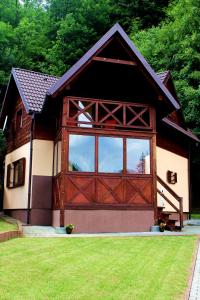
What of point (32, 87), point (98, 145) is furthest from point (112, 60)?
point (32, 87)

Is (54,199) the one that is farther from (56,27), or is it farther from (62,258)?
(56,27)

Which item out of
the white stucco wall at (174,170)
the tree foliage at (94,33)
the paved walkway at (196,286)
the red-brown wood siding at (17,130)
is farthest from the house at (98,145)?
the tree foliage at (94,33)

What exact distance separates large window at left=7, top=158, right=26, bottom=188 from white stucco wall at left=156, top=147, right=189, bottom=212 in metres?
5.98

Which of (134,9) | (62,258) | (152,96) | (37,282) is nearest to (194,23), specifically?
(134,9)

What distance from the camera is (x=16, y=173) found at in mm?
18562

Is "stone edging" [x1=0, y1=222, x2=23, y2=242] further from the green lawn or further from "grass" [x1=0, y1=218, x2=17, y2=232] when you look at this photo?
"grass" [x1=0, y1=218, x2=17, y2=232]

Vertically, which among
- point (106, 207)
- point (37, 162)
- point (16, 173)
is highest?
point (37, 162)

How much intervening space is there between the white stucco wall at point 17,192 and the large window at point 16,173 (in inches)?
7.7

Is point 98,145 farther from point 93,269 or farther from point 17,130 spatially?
point 93,269

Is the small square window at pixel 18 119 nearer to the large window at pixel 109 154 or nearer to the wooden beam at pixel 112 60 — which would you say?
the large window at pixel 109 154

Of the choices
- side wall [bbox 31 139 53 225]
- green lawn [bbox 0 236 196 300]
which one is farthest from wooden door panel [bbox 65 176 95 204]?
green lawn [bbox 0 236 196 300]

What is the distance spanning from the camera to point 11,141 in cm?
2053

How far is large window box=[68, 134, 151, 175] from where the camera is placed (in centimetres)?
1391

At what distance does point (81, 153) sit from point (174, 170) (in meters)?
7.74
